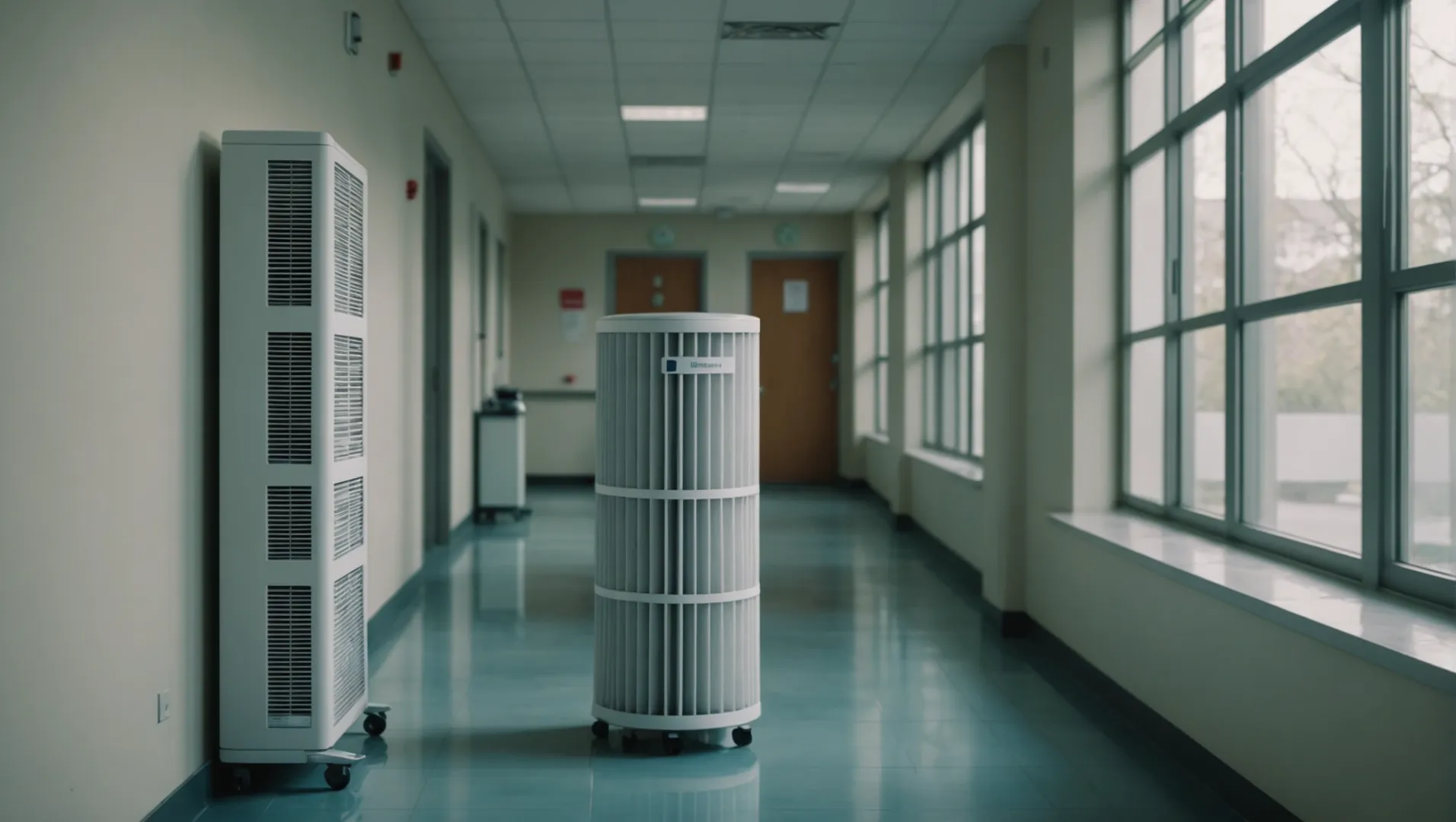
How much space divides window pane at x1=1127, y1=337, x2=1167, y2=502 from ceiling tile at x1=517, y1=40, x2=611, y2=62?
10.1 ft

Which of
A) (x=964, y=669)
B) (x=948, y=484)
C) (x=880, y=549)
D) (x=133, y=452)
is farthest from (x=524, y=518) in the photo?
(x=133, y=452)

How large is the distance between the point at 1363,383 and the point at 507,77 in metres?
4.99

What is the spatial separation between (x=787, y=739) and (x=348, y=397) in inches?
68.0

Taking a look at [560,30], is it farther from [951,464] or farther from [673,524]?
[951,464]

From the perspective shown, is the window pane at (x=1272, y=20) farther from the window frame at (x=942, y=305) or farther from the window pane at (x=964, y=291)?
the window pane at (x=964, y=291)

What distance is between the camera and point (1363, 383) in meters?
2.78

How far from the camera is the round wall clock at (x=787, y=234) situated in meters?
12.1

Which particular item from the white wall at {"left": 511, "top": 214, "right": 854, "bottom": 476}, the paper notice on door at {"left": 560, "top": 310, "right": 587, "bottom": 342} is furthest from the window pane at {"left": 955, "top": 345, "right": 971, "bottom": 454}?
the paper notice on door at {"left": 560, "top": 310, "right": 587, "bottom": 342}

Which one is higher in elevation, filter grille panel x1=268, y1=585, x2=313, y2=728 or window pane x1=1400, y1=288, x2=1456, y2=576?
window pane x1=1400, y1=288, x2=1456, y2=576

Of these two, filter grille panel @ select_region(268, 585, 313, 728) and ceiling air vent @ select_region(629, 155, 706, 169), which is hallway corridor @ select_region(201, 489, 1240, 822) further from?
ceiling air vent @ select_region(629, 155, 706, 169)

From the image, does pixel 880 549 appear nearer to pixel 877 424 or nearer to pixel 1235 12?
pixel 877 424

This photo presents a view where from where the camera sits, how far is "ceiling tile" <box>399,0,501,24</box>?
517 cm

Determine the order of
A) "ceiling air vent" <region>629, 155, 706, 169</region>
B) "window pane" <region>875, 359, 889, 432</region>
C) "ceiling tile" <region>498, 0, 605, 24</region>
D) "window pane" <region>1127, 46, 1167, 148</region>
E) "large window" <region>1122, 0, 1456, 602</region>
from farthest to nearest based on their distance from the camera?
1. "window pane" <region>875, 359, 889, 432</region>
2. "ceiling air vent" <region>629, 155, 706, 169</region>
3. "ceiling tile" <region>498, 0, 605, 24</region>
4. "window pane" <region>1127, 46, 1167, 148</region>
5. "large window" <region>1122, 0, 1456, 602</region>

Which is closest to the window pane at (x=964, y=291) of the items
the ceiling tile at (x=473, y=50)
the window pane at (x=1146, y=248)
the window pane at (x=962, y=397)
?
the window pane at (x=962, y=397)
